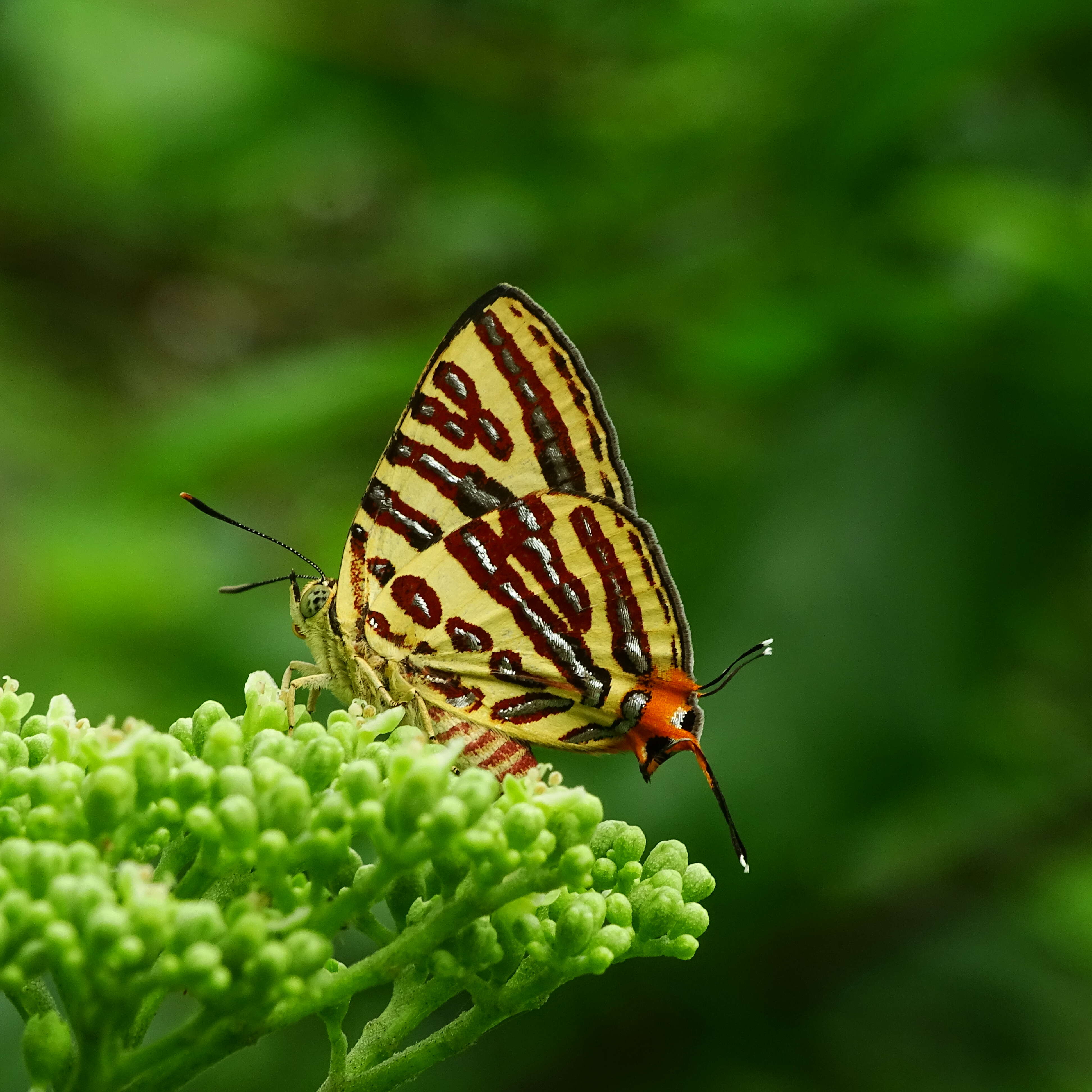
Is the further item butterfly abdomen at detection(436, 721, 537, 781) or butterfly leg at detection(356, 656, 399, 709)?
butterfly leg at detection(356, 656, 399, 709)

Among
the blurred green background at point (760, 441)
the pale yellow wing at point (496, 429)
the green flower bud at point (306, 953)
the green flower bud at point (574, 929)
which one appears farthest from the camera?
the blurred green background at point (760, 441)

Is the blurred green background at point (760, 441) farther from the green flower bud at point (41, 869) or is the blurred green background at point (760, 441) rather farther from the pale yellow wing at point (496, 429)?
the green flower bud at point (41, 869)

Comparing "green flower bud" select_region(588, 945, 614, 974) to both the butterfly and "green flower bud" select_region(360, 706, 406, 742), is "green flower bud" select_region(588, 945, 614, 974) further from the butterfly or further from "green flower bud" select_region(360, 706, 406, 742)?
the butterfly

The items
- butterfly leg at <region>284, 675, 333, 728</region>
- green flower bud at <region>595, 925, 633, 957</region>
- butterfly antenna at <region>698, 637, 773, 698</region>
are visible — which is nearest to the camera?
green flower bud at <region>595, 925, 633, 957</region>

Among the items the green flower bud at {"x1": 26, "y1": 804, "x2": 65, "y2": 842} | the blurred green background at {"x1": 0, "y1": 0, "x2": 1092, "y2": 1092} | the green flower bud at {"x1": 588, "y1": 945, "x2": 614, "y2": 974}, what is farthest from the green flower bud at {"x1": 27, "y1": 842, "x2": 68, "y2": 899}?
the blurred green background at {"x1": 0, "y1": 0, "x2": 1092, "y2": 1092}

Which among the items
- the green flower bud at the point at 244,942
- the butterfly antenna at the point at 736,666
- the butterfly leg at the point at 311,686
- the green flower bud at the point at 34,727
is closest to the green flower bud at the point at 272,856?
the green flower bud at the point at 244,942

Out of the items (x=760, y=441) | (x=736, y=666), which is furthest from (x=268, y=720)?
(x=760, y=441)

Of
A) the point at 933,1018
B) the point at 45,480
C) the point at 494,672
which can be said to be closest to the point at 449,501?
the point at 494,672
